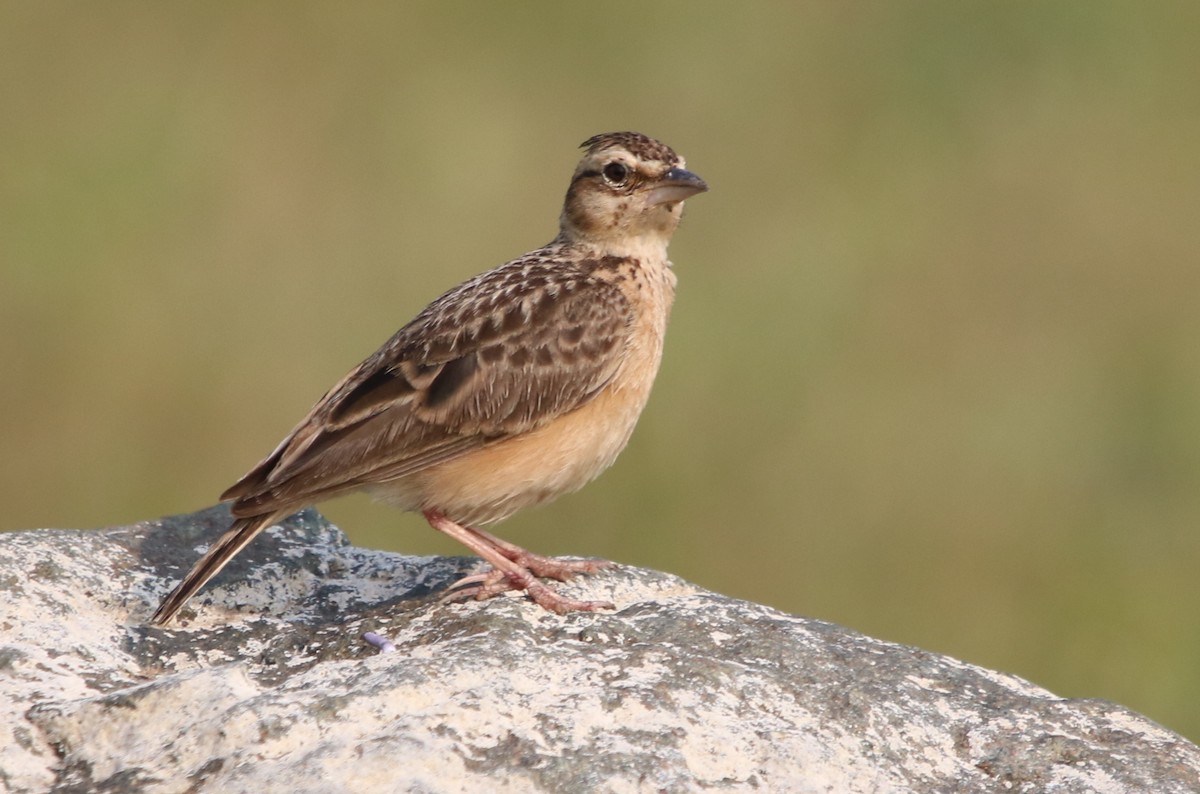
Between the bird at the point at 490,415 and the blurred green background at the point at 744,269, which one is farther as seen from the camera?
the blurred green background at the point at 744,269

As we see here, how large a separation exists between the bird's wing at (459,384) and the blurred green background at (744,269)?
360 centimetres

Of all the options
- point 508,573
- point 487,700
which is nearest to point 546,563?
point 508,573

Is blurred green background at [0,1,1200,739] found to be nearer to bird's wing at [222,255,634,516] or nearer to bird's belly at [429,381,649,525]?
bird's wing at [222,255,634,516]

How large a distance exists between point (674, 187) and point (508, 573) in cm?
218

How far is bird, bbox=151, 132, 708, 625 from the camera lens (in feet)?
22.0

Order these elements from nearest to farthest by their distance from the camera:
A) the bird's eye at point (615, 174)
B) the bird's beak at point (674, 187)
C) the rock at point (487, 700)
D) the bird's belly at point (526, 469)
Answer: the rock at point (487, 700) < the bird's belly at point (526, 469) < the bird's beak at point (674, 187) < the bird's eye at point (615, 174)

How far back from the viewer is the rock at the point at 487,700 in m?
4.80

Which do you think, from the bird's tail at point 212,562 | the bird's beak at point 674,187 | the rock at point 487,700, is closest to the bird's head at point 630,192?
the bird's beak at point 674,187

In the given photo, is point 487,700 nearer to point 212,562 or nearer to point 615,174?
point 212,562

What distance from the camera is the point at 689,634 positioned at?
591 centimetres

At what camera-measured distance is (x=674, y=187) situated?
7969 mm

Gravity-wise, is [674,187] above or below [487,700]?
above

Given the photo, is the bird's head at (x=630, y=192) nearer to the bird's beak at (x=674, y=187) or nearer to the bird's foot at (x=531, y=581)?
the bird's beak at (x=674, y=187)

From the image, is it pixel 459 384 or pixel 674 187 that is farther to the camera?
pixel 674 187
